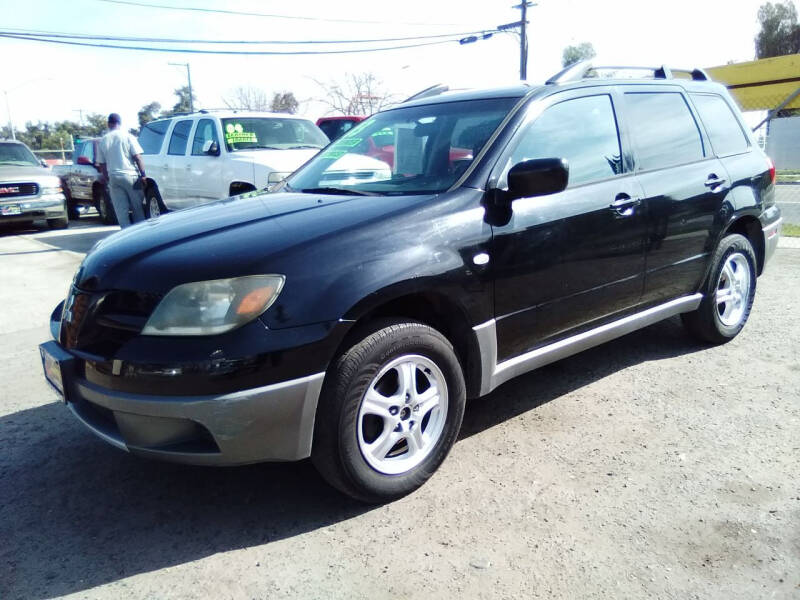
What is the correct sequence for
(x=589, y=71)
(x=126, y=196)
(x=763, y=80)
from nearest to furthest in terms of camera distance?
(x=589, y=71) → (x=126, y=196) → (x=763, y=80)

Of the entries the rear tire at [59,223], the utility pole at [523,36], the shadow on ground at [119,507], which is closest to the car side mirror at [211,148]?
the rear tire at [59,223]

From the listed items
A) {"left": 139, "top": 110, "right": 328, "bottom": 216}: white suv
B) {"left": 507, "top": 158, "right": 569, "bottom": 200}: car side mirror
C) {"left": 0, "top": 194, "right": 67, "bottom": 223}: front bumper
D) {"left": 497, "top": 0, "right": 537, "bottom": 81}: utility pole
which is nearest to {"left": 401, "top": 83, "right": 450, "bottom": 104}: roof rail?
{"left": 507, "top": 158, "right": 569, "bottom": 200}: car side mirror

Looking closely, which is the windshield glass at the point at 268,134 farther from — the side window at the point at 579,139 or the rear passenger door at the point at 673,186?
the side window at the point at 579,139

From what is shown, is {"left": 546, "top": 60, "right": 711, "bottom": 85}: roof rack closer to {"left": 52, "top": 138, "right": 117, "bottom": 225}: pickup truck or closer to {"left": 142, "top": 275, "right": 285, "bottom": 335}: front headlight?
{"left": 142, "top": 275, "right": 285, "bottom": 335}: front headlight

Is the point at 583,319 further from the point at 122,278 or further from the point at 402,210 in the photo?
the point at 122,278

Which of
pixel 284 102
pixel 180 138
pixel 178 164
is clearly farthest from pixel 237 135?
pixel 284 102

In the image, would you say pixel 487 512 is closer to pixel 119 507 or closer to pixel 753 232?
pixel 119 507

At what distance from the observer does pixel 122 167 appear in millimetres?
9328

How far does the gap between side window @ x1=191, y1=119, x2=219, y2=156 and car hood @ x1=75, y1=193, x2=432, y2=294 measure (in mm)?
6127

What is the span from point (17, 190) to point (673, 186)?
39.1 ft

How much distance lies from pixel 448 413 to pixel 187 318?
120 cm

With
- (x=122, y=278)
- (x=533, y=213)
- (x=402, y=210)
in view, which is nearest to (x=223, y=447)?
(x=122, y=278)

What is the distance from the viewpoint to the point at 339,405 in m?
2.50

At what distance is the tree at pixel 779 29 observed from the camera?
50.9 metres
